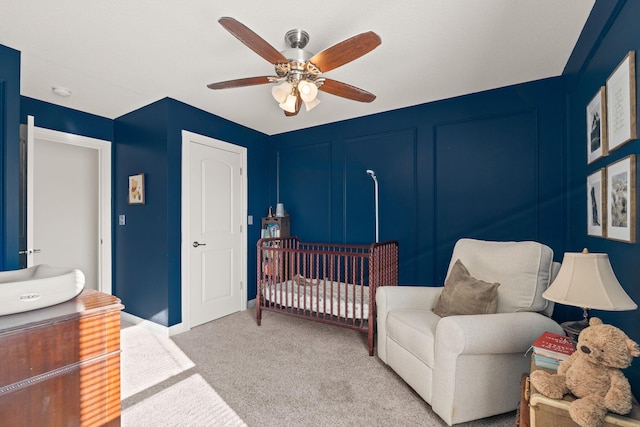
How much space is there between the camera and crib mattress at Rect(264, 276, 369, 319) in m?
2.77

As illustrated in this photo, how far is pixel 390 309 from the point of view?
2.35m

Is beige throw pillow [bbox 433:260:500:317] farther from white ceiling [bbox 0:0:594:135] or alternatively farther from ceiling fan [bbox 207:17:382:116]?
white ceiling [bbox 0:0:594:135]

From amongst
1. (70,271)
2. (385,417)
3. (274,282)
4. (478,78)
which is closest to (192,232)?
(274,282)

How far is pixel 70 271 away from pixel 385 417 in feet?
5.99

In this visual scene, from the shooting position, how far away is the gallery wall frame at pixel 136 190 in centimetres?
324

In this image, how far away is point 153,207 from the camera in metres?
3.16

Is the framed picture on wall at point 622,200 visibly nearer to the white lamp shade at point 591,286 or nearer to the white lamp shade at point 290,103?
the white lamp shade at point 591,286

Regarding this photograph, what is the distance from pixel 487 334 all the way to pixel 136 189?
336 cm

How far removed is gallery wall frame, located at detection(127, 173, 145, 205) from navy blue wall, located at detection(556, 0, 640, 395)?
369 cm

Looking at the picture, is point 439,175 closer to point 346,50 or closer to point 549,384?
point 346,50

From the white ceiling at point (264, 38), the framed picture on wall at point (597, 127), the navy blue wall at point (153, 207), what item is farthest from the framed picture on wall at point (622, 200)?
the navy blue wall at point (153, 207)

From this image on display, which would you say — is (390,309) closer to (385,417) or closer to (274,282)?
(385,417)

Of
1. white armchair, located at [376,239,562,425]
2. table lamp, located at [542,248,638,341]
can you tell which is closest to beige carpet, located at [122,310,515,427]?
white armchair, located at [376,239,562,425]

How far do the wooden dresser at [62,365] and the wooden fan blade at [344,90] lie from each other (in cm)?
167
